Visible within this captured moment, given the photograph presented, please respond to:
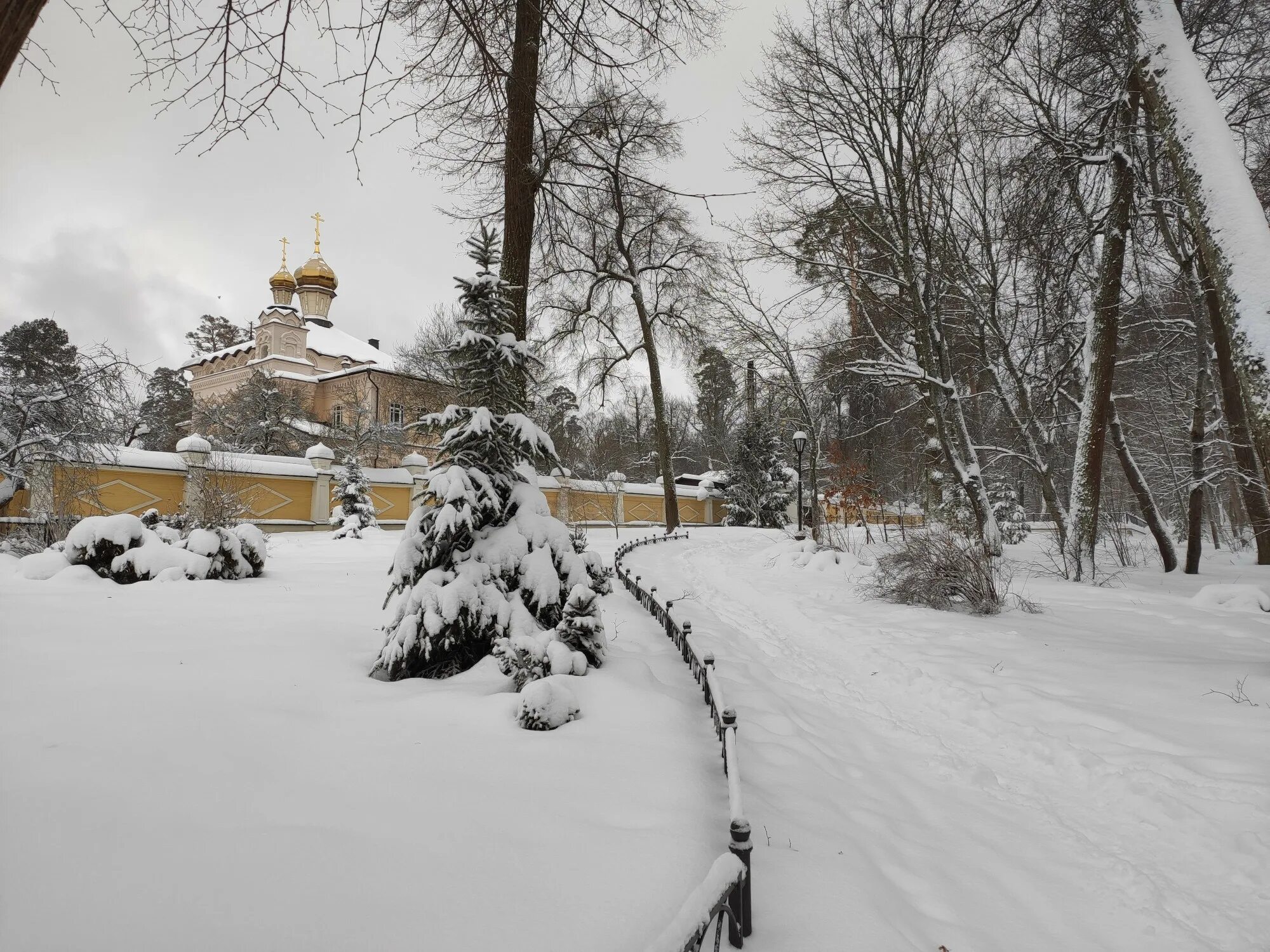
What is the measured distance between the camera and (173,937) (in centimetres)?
161

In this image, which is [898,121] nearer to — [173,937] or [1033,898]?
[1033,898]

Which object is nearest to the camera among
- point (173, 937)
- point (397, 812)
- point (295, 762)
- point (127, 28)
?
point (173, 937)

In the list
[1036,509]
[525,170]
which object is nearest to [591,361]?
[525,170]

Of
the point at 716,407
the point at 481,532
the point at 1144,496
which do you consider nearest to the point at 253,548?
the point at 481,532

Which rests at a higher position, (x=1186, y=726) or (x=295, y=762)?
(x=295, y=762)

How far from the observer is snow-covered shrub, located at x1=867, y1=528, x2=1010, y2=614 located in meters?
7.38

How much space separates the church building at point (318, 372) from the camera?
34156mm

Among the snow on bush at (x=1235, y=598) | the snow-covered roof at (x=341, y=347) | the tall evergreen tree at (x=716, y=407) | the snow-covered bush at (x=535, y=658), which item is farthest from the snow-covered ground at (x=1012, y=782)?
the snow-covered roof at (x=341, y=347)

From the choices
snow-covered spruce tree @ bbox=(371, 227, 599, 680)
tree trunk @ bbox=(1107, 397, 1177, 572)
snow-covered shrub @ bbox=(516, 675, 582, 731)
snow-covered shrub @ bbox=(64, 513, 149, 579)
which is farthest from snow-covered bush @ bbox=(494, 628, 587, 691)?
tree trunk @ bbox=(1107, 397, 1177, 572)

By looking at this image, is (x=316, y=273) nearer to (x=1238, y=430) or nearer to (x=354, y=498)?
(x=354, y=498)

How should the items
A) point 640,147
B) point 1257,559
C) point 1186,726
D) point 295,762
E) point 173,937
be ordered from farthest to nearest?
point 1257,559 → point 640,147 → point 1186,726 → point 295,762 → point 173,937

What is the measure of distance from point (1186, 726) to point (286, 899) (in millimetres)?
5246

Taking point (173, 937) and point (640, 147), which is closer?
point (173, 937)

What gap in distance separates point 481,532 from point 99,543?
6142mm
